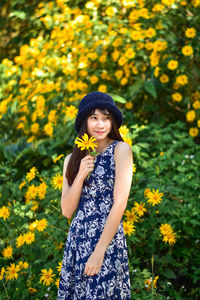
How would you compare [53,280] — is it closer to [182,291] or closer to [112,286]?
[112,286]

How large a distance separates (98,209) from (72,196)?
0.43 ft

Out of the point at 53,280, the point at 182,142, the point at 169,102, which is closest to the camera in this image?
the point at 53,280

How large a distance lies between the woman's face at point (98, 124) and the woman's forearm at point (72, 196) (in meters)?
0.22

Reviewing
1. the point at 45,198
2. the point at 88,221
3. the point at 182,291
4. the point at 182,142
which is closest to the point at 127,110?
the point at 182,142

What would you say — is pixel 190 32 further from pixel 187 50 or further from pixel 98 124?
pixel 98 124

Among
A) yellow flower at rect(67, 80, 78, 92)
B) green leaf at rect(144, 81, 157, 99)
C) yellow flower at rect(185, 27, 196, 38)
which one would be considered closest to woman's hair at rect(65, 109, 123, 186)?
green leaf at rect(144, 81, 157, 99)

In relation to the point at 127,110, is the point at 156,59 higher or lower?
higher

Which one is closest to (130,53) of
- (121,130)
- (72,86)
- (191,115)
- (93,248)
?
(72,86)

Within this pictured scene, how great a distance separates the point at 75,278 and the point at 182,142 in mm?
1600

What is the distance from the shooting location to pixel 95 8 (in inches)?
143

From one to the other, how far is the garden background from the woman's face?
450mm

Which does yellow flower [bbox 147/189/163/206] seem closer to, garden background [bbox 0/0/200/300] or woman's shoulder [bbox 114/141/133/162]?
garden background [bbox 0/0/200/300]

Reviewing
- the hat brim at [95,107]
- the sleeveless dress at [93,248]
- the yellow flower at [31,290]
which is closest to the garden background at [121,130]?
the yellow flower at [31,290]

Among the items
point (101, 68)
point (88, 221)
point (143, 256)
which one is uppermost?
point (101, 68)
